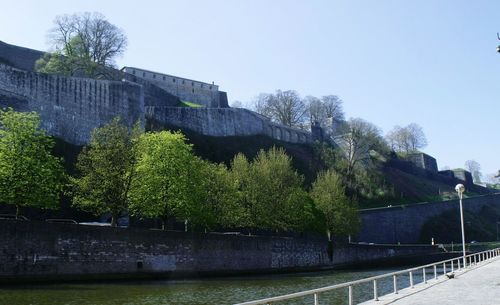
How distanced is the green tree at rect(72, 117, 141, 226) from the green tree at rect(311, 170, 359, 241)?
24.7 meters

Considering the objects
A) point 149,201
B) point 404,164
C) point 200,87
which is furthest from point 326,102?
point 149,201

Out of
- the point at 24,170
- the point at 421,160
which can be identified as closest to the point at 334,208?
the point at 24,170

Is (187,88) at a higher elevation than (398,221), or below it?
higher

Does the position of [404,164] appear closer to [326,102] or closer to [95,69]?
[326,102]

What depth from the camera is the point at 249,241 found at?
1618 inches

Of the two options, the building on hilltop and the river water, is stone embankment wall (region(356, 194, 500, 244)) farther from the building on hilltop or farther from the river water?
the river water

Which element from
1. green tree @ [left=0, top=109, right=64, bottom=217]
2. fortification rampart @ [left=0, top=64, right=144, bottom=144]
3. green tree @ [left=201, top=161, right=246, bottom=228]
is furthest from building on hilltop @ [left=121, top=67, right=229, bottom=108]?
green tree @ [left=0, top=109, right=64, bottom=217]

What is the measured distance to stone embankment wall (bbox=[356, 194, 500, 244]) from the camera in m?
74.0

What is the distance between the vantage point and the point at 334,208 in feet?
185

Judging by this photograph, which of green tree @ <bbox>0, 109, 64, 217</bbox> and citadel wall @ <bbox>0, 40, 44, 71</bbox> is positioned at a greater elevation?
citadel wall @ <bbox>0, 40, 44, 71</bbox>

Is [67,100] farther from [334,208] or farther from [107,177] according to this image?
[334,208]

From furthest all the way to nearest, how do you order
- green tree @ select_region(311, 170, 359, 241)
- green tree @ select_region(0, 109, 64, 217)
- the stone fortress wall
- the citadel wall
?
the citadel wall < green tree @ select_region(311, 170, 359, 241) < the stone fortress wall < green tree @ select_region(0, 109, 64, 217)

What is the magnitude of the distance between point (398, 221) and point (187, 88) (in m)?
40.6

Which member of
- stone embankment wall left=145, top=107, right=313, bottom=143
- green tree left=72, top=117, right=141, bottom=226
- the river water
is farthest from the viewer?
stone embankment wall left=145, top=107, right=313, bottom=143
